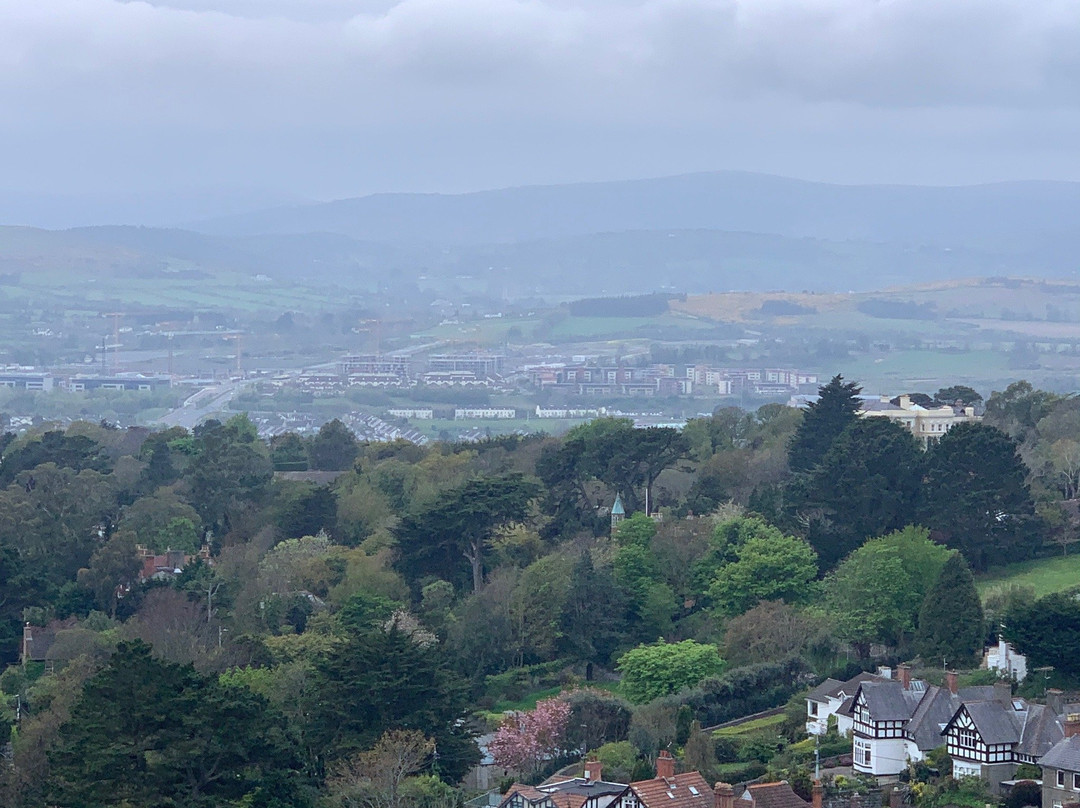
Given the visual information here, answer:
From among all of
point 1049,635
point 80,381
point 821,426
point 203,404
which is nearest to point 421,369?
point 203,404

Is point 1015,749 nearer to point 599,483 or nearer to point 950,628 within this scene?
point 950,628

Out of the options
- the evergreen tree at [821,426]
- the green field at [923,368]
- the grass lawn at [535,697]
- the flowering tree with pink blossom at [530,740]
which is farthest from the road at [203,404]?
the flowering tree with pink blossom at [530,740]

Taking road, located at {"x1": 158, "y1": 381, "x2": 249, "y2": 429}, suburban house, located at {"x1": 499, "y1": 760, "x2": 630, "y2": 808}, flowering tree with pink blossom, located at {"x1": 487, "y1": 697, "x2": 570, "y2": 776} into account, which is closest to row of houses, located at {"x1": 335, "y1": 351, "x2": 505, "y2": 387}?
road, located at {"x1": 158, "y1": 381, "x2": 249, "y2": 429}

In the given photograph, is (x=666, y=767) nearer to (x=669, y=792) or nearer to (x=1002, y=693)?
(x=669, y=792)

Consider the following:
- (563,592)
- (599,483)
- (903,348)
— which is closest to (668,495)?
(599,483)

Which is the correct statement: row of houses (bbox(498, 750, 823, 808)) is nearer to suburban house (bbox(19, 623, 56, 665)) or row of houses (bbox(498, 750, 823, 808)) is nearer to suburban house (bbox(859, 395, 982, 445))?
suburban house (bbox(19, 623, 56, 665))

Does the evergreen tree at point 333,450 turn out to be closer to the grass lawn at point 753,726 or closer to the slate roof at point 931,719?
the grass lawn at point 753,726
